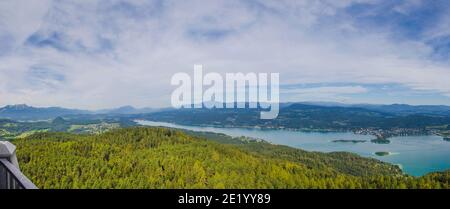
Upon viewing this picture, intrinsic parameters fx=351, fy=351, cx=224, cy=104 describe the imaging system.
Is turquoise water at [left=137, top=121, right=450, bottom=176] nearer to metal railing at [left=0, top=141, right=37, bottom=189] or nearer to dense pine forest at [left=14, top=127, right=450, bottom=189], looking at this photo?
dense pine forest at [left=14, top=127, right=450, bottom=189]

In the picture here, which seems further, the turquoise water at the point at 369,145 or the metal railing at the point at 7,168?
the turquoise water at the point at 369,145

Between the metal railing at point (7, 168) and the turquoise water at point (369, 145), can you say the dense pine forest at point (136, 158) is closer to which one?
the turquoise water at point (369, 145)

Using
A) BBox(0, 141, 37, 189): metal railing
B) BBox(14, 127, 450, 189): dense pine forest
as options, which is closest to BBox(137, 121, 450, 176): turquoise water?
BBox(14, 127, 450, 189): dense pine forest

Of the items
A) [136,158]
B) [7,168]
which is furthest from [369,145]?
[7,168]

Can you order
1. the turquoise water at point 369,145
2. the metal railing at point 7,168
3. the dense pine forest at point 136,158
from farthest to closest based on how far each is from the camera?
the turquoise water at point 369,145 → the dense pine forest at point 136,158 → the metal railing at point 7,168

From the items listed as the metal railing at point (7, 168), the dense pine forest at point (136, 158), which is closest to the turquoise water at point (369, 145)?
the dense pine forest at point (136, 158)

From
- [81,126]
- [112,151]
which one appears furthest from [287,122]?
[81,126]

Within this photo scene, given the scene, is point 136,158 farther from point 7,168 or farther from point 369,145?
point 7,168
